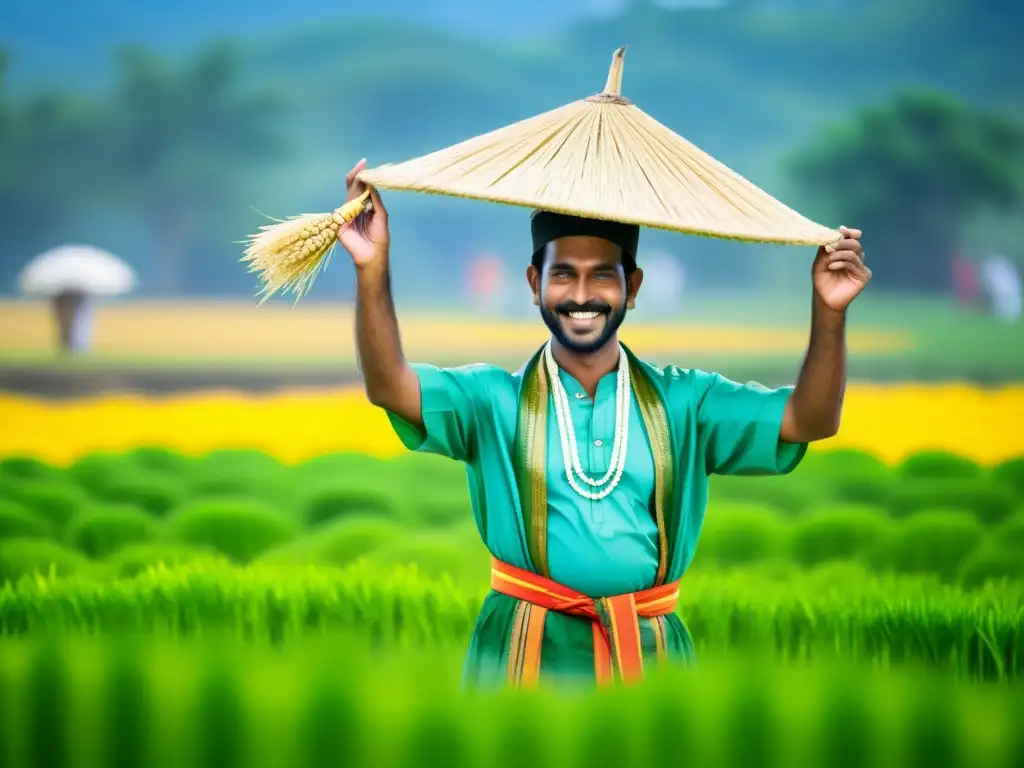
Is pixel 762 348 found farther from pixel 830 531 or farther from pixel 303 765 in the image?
pixel 303 765

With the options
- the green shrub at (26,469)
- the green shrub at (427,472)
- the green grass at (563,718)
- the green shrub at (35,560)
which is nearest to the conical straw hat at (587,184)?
the green grass at (563,718)

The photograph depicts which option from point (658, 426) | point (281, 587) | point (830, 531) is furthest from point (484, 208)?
point (658, 426)

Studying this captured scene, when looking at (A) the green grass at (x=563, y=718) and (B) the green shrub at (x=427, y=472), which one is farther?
(B) the green shrub at (x=427, y=472)

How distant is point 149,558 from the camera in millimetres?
4535

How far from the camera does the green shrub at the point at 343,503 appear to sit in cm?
568

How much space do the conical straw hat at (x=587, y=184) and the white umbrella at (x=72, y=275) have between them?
7.43 m

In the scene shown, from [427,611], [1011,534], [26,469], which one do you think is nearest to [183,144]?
[26,469]

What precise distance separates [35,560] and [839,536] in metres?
2.81

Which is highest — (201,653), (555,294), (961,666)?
(555,294)

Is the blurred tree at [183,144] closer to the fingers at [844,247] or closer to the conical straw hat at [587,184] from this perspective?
the conical straw hat at [587,184]

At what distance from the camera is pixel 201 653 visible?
1582 mm

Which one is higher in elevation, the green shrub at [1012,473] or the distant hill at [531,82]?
the distant hill at [531,82]

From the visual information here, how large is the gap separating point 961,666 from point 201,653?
220 centimetres

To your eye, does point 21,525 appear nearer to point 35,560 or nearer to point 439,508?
point 35,560
